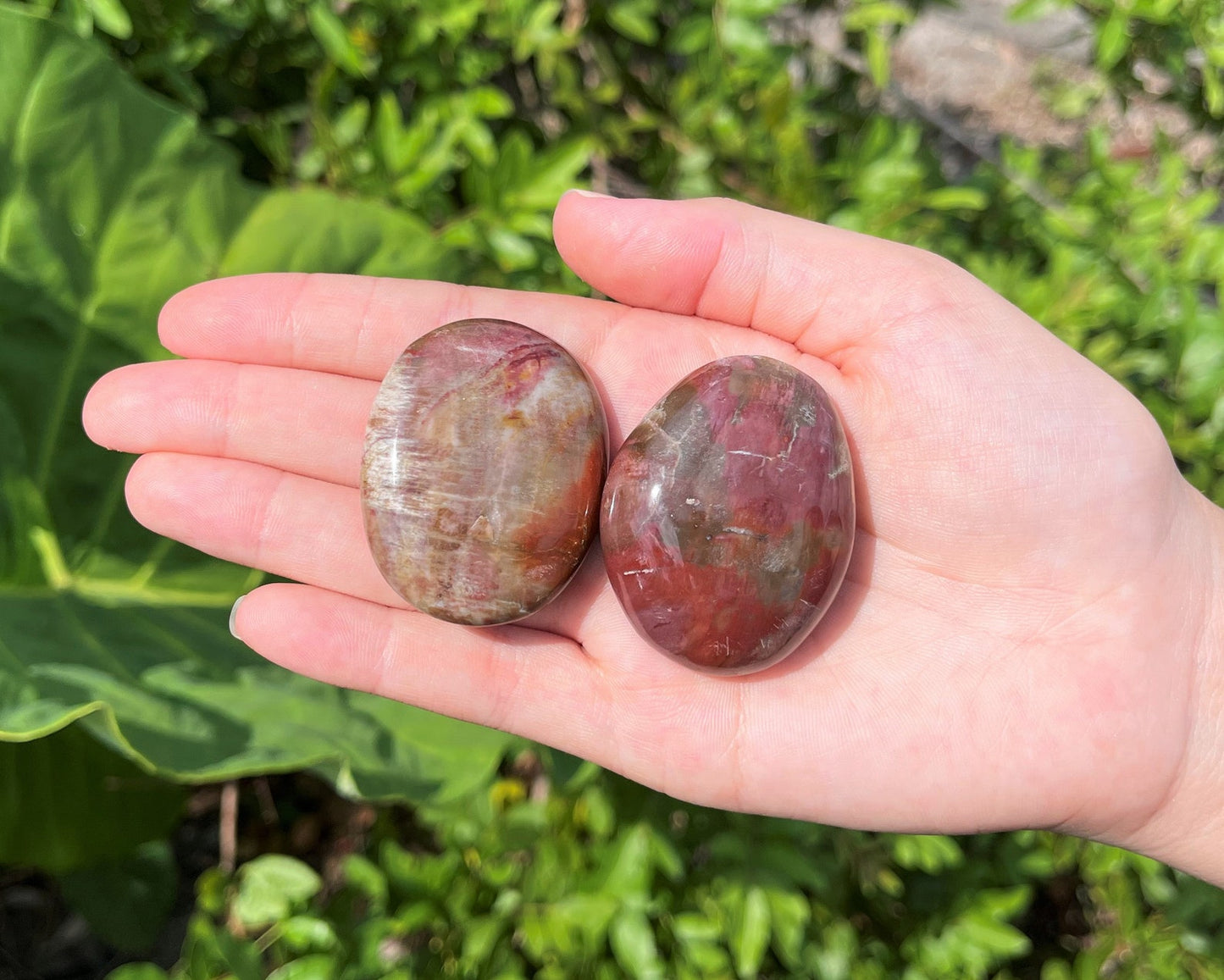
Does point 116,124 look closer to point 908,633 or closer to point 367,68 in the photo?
point 367,68

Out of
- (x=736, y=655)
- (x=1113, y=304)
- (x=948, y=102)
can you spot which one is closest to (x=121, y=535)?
(x=736, y=655)

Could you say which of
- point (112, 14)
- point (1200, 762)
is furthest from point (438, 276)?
point (1200, 762)

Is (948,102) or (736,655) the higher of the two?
(948,102)

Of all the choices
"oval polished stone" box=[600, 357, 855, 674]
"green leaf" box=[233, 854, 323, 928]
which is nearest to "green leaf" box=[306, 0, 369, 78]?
"oval polished stone" box=[600, 357, 855, 674]

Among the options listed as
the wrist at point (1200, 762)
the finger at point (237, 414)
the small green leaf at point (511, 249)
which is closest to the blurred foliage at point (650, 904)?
the wrist at point (1200, 762)

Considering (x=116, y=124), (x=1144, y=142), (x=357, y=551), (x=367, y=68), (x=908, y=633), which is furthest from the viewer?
(x=1144, y=142)

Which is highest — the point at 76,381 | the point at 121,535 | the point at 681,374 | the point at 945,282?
the point at 945,282
